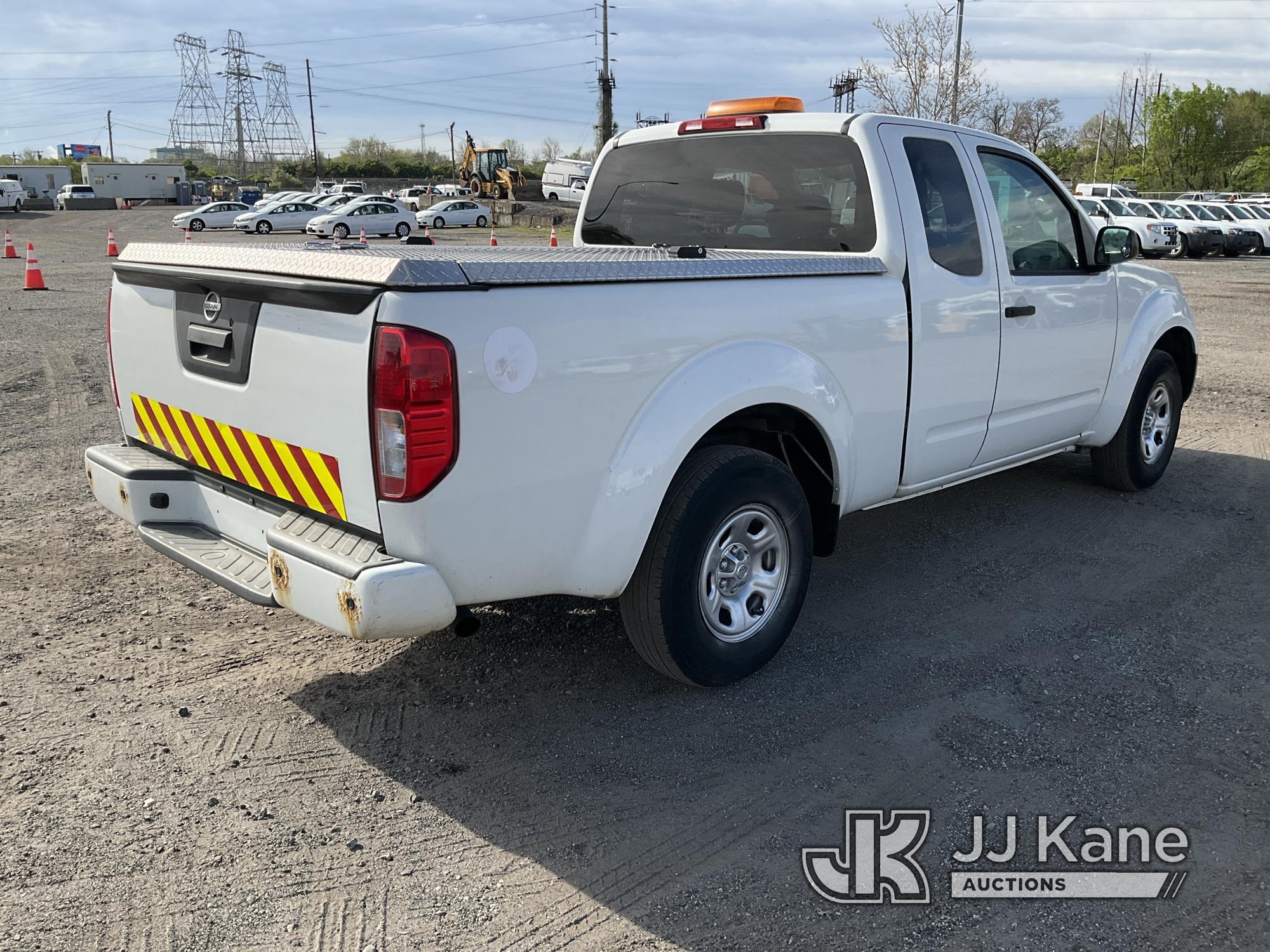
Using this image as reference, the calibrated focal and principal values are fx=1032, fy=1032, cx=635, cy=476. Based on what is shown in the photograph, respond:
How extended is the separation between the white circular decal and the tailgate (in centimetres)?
32

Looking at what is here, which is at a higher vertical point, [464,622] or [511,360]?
[511,360]

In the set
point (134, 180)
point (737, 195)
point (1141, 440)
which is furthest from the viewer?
point (134, 180)

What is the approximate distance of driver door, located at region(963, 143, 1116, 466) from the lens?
4762 mm

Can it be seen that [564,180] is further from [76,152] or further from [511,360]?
[76,152]

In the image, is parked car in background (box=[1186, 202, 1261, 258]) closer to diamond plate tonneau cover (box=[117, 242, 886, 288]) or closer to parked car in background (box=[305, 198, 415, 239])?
parked car in background (box=[305, 198, 415, 239])

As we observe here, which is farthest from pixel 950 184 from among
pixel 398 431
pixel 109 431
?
pixel 109 431

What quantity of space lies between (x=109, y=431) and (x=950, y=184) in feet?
19.6

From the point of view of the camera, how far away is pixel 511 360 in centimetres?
283

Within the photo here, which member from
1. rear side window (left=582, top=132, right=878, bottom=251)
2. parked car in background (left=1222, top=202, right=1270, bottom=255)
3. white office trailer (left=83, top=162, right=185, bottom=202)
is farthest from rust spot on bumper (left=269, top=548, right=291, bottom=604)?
white office trailer (left=83, top=162, right=185, bottom=202)

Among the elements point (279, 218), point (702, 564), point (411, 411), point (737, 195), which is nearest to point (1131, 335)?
point (737, 195)

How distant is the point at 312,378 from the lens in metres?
2.93

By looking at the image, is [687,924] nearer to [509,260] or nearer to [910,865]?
[910,865]

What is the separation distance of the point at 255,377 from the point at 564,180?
Result: 59.2 meters

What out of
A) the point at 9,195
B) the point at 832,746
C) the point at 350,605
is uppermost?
the point at 9,195
